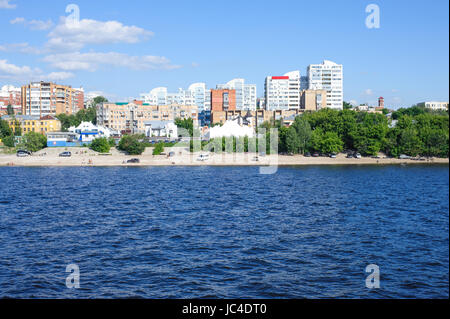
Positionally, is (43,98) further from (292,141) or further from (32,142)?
(292,141)

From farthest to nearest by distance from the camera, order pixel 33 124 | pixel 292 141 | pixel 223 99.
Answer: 1. pixel 223 99
2. pixel 33 124
3. pixel 292 141

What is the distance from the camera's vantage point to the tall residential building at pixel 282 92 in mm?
88750

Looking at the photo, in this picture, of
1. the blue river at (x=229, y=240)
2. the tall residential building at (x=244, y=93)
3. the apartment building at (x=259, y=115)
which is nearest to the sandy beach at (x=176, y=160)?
the blue river at (x=229, y=240)

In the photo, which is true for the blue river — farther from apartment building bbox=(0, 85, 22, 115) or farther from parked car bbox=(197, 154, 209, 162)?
apartment building bbox=(0, 85, 22, 115)

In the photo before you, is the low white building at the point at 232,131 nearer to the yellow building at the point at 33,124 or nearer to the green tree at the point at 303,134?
the green tree at the point at 303,134

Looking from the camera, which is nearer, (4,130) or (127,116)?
(4,130)

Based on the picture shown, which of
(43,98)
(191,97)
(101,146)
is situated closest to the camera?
(101,146)

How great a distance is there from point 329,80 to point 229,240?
84.4 metres

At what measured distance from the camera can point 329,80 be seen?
9238cm

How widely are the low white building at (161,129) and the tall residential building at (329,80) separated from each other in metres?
38.7

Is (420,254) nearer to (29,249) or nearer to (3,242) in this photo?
(29,249)

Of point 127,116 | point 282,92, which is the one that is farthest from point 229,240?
point 282,92

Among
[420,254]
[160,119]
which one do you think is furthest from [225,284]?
[160,119]
